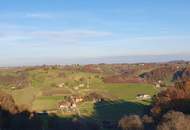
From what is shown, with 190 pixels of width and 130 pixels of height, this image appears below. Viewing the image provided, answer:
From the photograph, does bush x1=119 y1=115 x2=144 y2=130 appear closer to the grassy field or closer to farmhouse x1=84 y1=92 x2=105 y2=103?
the grassy field

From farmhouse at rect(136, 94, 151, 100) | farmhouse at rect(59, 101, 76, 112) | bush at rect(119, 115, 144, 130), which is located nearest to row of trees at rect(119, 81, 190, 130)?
bush at rect(119, 115, 144, 130)

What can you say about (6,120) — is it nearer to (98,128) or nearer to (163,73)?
(98,128)

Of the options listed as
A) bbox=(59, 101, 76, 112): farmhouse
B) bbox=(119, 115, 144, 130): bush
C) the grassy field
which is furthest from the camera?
bbox=(59, 101, 76, 112): farmhouse

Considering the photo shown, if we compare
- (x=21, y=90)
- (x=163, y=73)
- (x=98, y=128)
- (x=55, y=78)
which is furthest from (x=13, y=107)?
(x=163, y=73)

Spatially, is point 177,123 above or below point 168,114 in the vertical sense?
below

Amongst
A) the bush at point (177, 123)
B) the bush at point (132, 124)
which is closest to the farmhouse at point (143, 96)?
the bush at point (132, 124)

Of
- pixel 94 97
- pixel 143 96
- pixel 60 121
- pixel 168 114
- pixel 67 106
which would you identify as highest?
pixel 168 114

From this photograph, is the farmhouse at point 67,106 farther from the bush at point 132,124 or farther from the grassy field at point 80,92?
the bush at point 132,124

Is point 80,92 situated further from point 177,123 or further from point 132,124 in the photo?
point 177,123

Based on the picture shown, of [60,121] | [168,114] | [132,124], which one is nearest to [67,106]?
[60,121]

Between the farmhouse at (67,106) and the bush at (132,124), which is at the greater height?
the bush at (132,124)

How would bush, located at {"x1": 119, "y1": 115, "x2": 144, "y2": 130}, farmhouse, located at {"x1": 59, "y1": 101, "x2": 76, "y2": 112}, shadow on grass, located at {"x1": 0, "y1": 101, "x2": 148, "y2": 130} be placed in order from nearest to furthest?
1. bush, located at {"x1": 119, "y1": 115, "x2": 144, "y2": 130}
2. shadow on grass, located at {"x1": 0, "y1": 101, "x2": 148, "y2": 130}
3. farmhouse, located at {"x1": 59, "y1": 101, "x2": 76, "y2": 112}
